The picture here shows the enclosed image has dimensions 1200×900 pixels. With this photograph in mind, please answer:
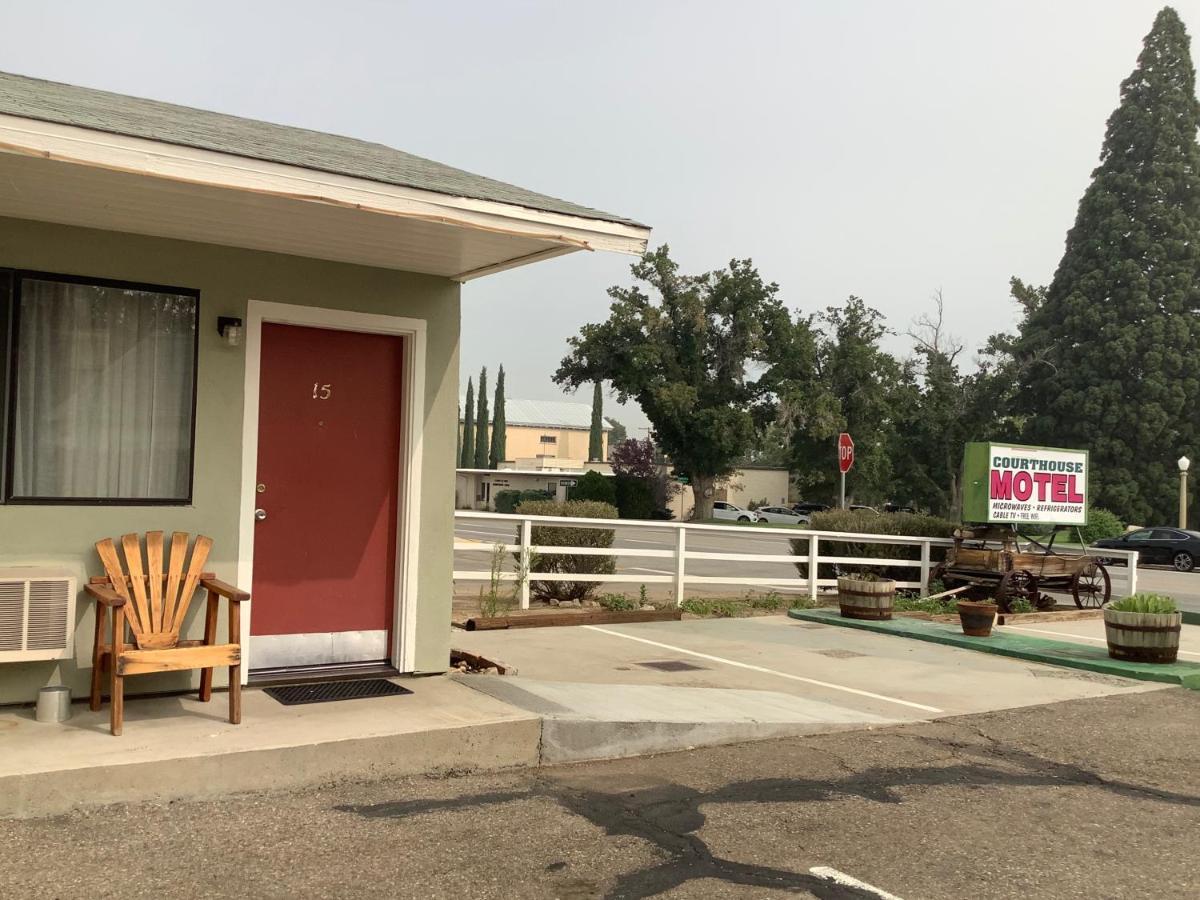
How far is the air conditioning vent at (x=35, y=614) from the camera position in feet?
18.0

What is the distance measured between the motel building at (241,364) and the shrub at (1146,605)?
639cm

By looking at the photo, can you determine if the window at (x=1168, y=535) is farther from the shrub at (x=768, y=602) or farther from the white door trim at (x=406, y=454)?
the white door trim at (x=406, y=454)

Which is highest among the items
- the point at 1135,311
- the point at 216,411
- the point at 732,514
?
the point at 1135,311

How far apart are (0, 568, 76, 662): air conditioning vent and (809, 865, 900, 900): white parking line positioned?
409cm

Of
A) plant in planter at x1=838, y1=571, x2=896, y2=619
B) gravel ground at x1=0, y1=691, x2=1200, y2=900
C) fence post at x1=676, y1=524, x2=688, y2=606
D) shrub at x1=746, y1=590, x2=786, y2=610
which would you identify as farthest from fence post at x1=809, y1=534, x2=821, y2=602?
gravel ground at x1=0, y1=691, x2=1200, y2=900

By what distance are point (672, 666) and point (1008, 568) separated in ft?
22.9

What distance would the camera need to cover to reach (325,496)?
7074mm

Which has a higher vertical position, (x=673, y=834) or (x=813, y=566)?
(x=813, y=566)

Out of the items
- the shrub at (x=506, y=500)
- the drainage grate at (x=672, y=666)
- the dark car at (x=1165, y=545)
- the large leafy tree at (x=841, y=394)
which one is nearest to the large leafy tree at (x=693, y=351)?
the large leafy tree at (x=841, y=394)

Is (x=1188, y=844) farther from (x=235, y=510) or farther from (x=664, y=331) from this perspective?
(x=664, y=331)

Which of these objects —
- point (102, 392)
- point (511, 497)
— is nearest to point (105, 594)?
point (102, 392)

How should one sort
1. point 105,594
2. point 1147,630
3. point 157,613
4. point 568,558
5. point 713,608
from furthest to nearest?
point 568,558 → point 713,608 → point 1147,630 → point 157,613 → point 105,594

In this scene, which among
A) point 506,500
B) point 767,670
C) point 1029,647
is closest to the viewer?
point 767,670

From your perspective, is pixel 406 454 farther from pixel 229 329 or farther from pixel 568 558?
pixel 568 558
